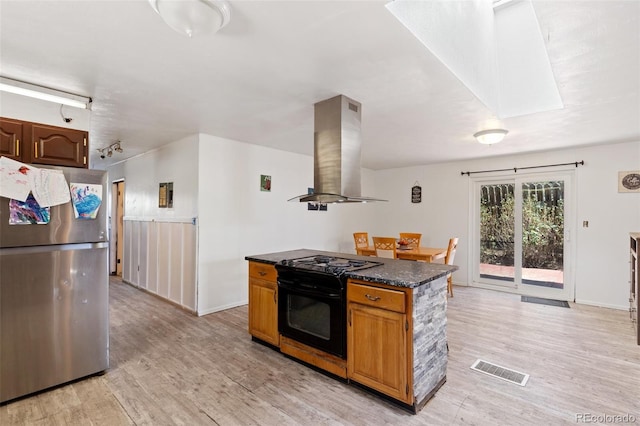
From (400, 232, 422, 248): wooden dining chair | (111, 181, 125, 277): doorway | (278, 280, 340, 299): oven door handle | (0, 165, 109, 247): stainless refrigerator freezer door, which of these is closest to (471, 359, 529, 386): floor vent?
(278, 280, 340, 299): oven door handle

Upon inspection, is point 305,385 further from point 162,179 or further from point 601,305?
point 601,305

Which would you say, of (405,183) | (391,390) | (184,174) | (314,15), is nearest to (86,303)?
(184,174)

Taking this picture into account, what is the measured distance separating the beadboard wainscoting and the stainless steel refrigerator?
1.50 meters

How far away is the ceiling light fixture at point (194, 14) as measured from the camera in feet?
4.79

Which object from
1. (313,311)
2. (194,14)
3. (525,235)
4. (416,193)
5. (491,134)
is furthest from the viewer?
(416,193)

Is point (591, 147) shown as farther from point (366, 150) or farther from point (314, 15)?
point (314, 15)

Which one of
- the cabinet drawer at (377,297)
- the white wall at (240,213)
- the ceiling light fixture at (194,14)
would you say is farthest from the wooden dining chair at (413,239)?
the ceiling light fixture at (194,14)

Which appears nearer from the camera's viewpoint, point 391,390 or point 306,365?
point 391,390

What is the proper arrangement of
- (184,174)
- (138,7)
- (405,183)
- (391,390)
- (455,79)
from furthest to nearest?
(405,183) < (184,174) < (455,79) < (391,390) < (138,7)

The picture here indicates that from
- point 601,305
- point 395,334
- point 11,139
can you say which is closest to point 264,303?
point 395,334

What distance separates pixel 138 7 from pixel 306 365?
9.15 feet

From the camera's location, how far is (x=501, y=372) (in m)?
2.58

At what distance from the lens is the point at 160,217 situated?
4.78 metres

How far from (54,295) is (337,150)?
256 centimetres
